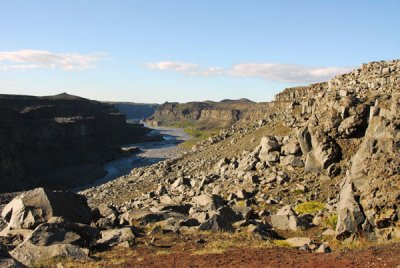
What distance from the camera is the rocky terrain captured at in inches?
941

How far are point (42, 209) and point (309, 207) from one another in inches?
878

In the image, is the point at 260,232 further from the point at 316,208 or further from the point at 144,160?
the point at 144,160

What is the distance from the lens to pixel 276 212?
3825 centimetres

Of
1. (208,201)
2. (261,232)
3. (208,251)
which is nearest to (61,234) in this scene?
(208,251)

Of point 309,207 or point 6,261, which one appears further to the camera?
point 309,207

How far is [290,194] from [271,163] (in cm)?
869

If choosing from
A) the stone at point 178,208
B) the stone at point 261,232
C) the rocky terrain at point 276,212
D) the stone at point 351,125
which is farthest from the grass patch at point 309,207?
the stone at point 178,208

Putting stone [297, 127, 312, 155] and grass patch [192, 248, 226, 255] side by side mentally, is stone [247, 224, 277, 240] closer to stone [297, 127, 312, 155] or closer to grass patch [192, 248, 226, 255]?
grass patch [192, 248, 226, 255]

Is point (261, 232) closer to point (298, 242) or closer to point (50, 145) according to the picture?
point (298, 242)

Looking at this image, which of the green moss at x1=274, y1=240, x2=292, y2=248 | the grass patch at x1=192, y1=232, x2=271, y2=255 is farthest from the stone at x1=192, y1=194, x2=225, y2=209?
the green moss at x1=274, y1=240, x2=292, y2=248

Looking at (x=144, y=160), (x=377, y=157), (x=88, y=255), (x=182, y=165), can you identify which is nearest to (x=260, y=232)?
(x=377, y=157)

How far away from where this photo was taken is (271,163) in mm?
50938

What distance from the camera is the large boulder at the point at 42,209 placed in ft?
102

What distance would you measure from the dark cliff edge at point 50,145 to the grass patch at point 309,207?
239 feet
